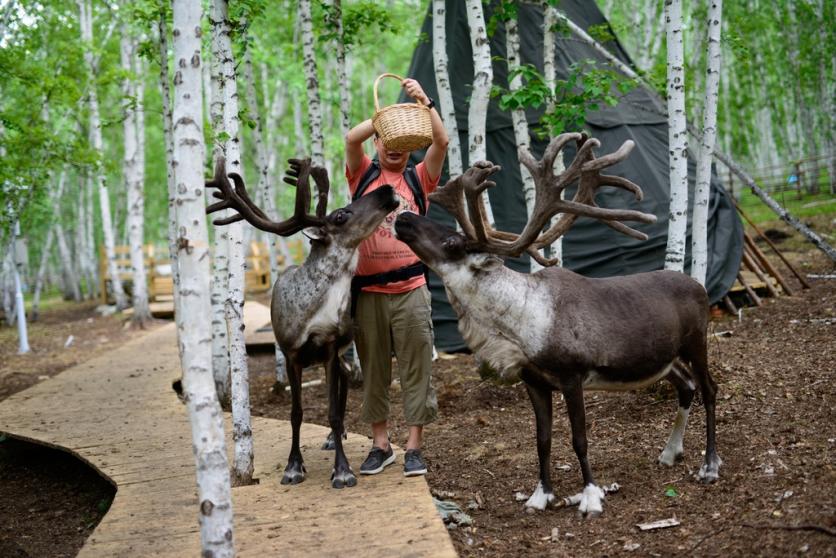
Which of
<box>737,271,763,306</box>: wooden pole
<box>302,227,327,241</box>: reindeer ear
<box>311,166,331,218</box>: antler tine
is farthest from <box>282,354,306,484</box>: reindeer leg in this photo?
<box>737,271,763,306</box>: wooden pole

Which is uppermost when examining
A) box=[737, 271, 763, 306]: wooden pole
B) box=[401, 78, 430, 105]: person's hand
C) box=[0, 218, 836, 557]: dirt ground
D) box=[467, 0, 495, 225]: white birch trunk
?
box=[467, 0, 495, 225]: white birch trunk

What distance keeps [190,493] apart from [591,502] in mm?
2540

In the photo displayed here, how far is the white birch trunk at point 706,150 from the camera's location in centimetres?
687

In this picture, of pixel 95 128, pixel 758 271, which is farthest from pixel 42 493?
pixel 95 128

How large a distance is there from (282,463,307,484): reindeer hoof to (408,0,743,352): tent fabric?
5.54 metres

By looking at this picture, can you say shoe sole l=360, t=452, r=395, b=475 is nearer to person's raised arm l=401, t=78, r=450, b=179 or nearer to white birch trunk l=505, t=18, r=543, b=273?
person's raised arm l=401, t=78, r=450, b=179

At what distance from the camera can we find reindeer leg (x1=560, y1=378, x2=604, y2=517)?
14.8ft

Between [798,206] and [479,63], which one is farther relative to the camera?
[798,206]

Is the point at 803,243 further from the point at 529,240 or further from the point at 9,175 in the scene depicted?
the point at 9,175

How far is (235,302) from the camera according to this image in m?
5.30

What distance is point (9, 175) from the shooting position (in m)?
12.5

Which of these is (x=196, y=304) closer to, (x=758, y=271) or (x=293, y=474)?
(x=293, y=474)

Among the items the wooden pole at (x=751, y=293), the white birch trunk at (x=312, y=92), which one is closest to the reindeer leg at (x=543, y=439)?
the white birch trunk at (x=312, y=92)

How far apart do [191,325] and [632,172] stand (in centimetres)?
843
